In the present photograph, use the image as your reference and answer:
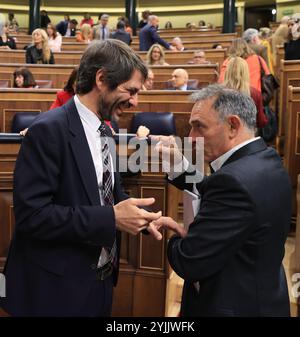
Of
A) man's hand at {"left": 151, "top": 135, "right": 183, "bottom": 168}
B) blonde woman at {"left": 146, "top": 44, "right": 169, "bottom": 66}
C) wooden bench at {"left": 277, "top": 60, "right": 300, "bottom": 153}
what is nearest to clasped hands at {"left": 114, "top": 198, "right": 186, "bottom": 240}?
man's hand at {"left": 151, "top": 135, "right": 183, "bottom": 168}

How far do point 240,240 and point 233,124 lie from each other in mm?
327

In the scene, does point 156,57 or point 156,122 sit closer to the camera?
point 156,122

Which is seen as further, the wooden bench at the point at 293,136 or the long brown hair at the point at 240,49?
the long brown hair at the point at 240,49

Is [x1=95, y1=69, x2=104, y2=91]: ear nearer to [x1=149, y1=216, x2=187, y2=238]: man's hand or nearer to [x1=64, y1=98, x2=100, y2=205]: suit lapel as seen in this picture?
[x1=64, y1=98, x2=100, y2=205]: suit lapel

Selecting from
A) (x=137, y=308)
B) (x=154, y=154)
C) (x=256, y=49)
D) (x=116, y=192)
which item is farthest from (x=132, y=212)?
(x=256, y=49)

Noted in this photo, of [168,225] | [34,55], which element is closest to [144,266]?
[168,225]

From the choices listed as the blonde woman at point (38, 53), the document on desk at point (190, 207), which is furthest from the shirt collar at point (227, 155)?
the blonde woman at point (38, 53)

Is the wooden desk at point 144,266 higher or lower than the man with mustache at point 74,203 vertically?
lower

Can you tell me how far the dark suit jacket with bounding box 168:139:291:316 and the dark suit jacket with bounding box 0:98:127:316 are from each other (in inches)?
9.4

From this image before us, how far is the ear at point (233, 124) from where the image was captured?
1257 millimetres

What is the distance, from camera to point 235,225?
3.73 ft

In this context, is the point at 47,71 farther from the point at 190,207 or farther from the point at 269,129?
the point at 190,207

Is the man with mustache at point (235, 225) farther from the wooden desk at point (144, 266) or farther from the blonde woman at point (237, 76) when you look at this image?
the blonde woman at point (237, 76)
